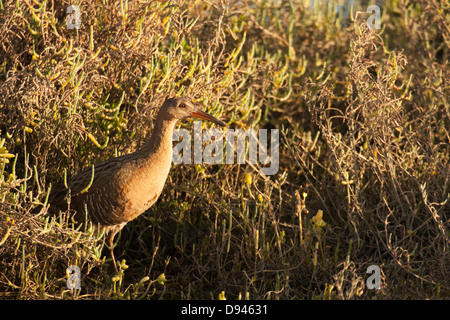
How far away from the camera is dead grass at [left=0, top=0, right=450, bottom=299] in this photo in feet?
14.1

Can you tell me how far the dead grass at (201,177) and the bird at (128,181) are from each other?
183mm

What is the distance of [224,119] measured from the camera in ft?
17.5

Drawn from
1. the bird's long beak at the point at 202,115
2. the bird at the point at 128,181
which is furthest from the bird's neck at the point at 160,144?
the bird's long beak at the point at 202,115

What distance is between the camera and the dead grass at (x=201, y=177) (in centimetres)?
431

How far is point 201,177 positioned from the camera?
5.03 m

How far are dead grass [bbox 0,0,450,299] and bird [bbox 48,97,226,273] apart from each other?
18cm

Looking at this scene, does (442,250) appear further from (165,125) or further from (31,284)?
(31,284)

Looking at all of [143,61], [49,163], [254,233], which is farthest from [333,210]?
[49,163]

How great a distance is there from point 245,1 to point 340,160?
204 cm
